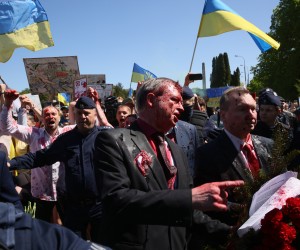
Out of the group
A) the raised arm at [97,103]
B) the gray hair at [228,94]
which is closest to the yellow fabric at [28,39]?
the raised arm at [97,103]

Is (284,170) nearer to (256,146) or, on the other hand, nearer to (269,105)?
(256,146)

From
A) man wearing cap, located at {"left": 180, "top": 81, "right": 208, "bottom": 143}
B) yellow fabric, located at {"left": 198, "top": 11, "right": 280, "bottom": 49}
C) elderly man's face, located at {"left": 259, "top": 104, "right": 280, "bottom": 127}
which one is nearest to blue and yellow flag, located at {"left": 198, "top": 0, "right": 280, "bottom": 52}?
yellow fabric, located at {"left": 198, "top": 11, "right": 280, "bottom": 49}

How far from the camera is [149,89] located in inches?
99.0

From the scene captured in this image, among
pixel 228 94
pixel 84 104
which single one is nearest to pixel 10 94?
pixel 84 104

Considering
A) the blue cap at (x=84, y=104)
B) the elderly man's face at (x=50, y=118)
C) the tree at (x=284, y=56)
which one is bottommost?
the tree at (x=284, y=56)

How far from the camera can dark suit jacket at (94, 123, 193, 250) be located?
2.02 meters

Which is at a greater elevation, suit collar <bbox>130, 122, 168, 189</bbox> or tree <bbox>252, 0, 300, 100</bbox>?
suit collar <bbox>130, 122, 168, 189</bbox>

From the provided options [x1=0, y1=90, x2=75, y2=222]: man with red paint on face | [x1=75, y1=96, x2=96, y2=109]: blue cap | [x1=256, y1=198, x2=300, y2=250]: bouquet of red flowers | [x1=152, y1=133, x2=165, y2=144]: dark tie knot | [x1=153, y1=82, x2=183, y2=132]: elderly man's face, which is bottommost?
[x1=0, y1=90, x2=75, y2=222]: man with red paint on face

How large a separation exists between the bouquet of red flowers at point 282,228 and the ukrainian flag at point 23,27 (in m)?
5.30

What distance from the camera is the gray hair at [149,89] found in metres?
2.51

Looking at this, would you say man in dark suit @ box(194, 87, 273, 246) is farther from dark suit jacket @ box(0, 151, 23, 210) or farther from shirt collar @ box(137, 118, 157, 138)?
dark suit jacket @ box(0, 151, 23, 210)

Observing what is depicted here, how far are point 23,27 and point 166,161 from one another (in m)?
4.86

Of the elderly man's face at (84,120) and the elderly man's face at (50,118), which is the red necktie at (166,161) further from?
the elderly man's face at (50,118)

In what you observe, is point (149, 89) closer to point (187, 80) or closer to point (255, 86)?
point (187, 80)
